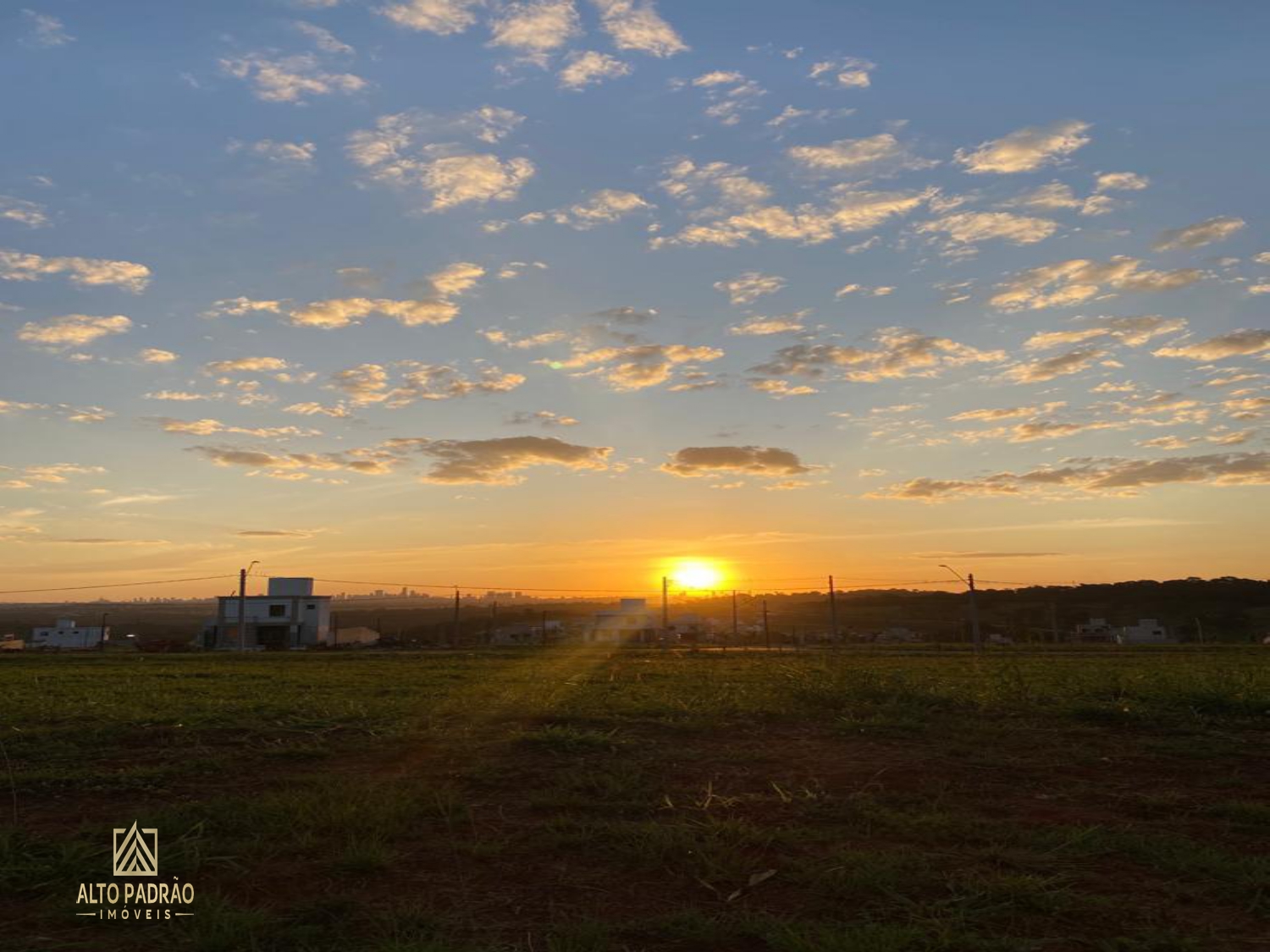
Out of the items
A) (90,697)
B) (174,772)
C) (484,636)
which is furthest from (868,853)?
(484,636)

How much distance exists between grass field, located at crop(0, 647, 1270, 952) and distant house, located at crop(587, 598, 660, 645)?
1969 inches

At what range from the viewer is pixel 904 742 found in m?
8.41

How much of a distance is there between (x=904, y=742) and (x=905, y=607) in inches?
4298

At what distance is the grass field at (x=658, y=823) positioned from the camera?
3.98 m

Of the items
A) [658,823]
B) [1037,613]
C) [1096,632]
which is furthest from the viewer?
[1037,613]

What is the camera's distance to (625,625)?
7762 centimetres

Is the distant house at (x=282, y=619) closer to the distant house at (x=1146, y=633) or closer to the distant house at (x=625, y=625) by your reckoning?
the distant house at (x=625, y=625)

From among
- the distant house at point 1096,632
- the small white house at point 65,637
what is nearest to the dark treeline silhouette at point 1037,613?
the distant house at point 1096,632

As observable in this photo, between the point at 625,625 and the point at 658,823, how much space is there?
73.1 metres

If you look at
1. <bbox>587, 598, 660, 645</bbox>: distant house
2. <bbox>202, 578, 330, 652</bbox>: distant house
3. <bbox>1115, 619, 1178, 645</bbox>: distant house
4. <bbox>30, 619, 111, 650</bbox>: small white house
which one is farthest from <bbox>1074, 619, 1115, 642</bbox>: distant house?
<bbox>30, 619, 111, 650</bbox>: small white house

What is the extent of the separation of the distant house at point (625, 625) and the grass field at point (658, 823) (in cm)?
A: 5001

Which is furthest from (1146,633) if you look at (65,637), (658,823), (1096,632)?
(65,637)

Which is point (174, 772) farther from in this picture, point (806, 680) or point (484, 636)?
point (484, 636)

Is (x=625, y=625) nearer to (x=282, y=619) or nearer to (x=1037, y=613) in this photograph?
(x=282, y=619)
